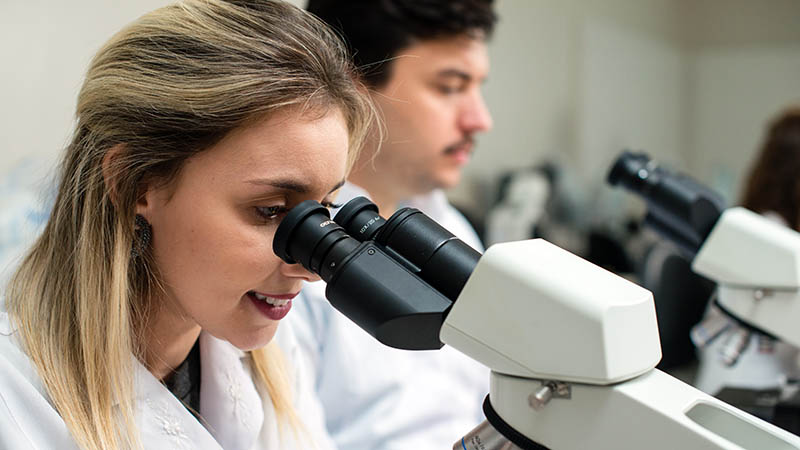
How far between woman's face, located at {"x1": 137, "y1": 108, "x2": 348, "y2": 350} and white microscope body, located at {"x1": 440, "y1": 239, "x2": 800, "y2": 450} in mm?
263

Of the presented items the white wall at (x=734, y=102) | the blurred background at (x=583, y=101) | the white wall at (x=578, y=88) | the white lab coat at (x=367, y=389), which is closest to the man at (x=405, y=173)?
the white lab coat at (x=367, y=389)

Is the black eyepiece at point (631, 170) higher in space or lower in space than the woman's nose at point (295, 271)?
higher

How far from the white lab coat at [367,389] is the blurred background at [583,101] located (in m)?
0.55

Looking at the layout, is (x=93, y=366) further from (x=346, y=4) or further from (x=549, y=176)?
(x=549, y=176)

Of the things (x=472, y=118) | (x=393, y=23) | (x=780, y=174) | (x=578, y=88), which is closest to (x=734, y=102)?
(x=578, y=88)

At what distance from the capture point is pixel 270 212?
2.61ft

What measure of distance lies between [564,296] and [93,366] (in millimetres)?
539

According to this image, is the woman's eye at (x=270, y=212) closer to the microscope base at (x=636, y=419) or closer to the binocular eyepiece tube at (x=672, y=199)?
the microscope base at (x=636, y=419)

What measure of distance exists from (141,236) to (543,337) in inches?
19.7

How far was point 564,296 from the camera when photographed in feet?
1.85

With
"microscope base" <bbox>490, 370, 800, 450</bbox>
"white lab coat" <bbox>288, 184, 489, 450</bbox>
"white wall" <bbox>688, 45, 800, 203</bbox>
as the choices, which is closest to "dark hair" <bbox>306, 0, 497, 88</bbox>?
"white lab coat" <bbox>288, 184, 489, 450</bbox>

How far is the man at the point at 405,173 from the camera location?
1.37 meters

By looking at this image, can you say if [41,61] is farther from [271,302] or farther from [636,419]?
[636,419]

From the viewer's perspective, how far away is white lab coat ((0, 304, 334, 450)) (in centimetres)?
75
